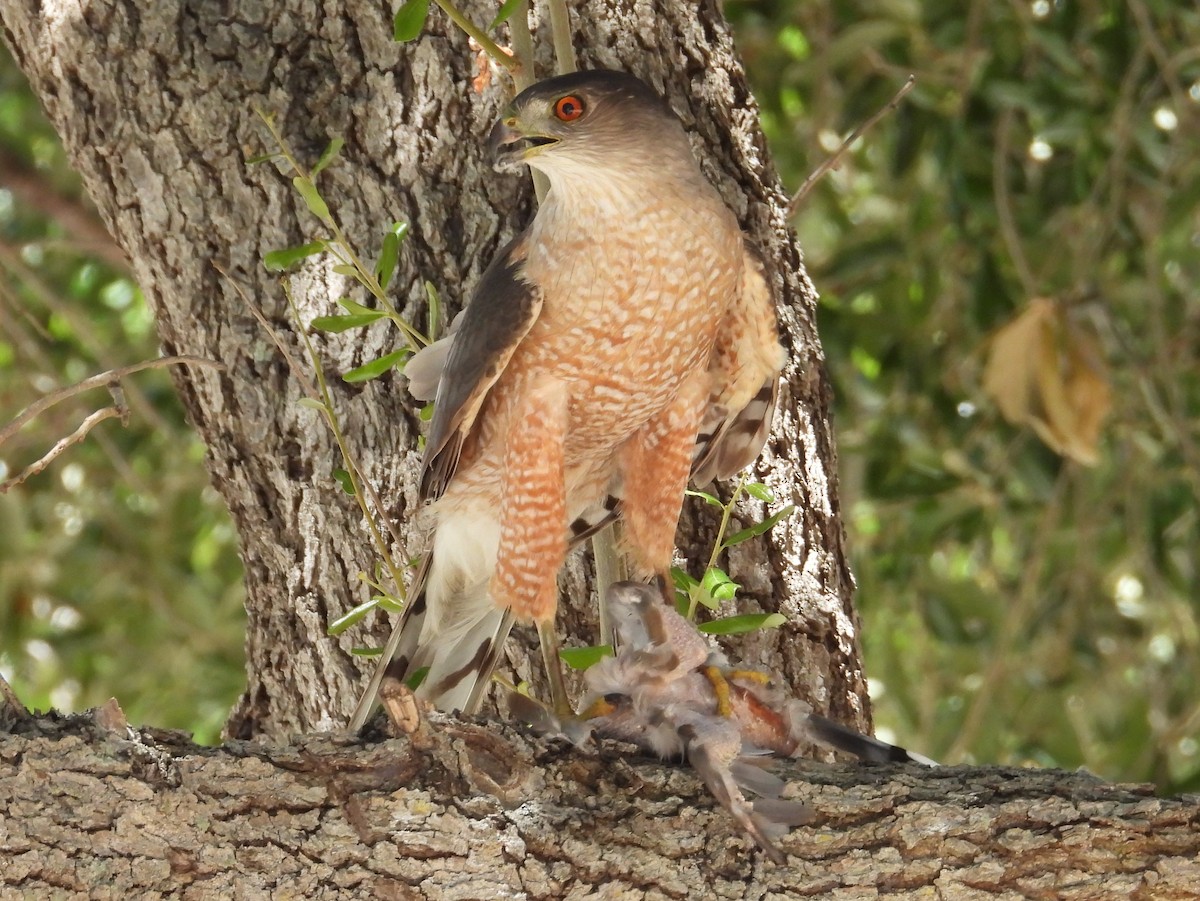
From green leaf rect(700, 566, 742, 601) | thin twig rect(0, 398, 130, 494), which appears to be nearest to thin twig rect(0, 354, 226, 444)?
thin twig rect(0, 398, 130, 494)

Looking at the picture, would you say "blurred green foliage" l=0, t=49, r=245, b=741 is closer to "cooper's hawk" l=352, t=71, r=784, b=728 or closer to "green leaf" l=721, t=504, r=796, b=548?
"cooper's hawk" l=352, t=71, r=784, b=728

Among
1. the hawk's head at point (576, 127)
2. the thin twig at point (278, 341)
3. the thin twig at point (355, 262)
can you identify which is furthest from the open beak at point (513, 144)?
the thin twig at point (278, 341)

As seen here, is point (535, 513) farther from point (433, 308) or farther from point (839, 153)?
point (839, 153)

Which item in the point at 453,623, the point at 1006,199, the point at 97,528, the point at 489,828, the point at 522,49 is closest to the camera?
the point at 489,828

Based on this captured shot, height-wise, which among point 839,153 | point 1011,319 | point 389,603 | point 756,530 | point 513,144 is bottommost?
Result: point 389,603

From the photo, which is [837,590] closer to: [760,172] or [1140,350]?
[760,172]

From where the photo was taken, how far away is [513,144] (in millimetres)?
2525

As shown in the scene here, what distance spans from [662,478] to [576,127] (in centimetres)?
72

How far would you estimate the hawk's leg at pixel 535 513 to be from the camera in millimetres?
2729

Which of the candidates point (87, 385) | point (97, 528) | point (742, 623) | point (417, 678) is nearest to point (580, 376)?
point (742, 623)

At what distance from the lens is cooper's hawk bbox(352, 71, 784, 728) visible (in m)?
2.60

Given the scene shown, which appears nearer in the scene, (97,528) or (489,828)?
(489,828)

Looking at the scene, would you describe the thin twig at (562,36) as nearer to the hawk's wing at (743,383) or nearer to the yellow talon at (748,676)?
the hawk's wing at (743,383)

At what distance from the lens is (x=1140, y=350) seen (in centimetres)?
525
